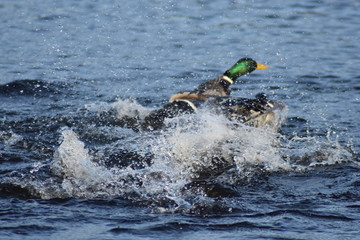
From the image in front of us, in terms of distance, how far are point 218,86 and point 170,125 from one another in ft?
5.54

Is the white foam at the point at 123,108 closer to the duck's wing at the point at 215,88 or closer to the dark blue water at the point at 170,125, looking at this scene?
the dark blue water at the point at 170,125

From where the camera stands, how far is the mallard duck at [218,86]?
8195 millimetres

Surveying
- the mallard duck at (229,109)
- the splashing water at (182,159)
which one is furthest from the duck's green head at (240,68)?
the splashing water at (182,159)

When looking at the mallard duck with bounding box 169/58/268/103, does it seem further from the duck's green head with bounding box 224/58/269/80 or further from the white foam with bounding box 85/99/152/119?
the white foam with bounding box 85/99/152/119

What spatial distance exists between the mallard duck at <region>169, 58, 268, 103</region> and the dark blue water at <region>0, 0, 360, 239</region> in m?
0.50

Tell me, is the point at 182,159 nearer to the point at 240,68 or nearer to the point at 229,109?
the point at 229,109

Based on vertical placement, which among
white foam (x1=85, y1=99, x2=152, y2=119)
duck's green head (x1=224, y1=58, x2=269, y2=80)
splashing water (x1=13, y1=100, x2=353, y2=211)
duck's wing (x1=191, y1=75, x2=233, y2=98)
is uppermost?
duck's green head (x1=224, y1=58, x2=269, y2=80)

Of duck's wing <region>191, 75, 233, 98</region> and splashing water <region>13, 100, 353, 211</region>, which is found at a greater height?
duck's wing <region>191, 75, 233, 98</region>

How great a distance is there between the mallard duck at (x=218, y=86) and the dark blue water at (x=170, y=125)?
0.50 meters

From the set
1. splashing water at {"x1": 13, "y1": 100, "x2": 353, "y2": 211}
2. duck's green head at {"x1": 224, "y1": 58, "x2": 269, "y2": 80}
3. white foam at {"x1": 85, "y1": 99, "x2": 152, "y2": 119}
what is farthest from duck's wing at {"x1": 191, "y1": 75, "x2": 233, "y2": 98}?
splashing water at {"x1": 13, "y1": 100, "x2": 353, "y2": 211}

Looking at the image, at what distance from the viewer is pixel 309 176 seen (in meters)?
6.39

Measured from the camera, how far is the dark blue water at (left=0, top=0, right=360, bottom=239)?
520cm

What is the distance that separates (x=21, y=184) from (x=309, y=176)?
8.39ft

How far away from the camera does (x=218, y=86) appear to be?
8898mm
